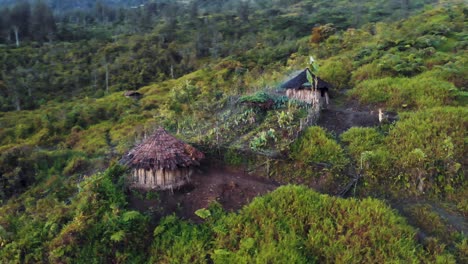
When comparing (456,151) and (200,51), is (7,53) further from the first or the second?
(456,151)

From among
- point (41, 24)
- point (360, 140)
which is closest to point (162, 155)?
point (360, 140)

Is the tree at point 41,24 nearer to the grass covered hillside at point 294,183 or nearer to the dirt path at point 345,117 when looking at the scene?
the grass covered hillside at point 294,183

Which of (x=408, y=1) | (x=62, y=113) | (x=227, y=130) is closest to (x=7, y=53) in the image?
(x=62, y=113)

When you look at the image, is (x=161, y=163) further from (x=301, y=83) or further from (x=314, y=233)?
(x=301, y=83)

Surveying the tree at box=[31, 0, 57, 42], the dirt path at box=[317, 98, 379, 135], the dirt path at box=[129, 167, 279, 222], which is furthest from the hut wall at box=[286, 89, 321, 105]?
the tree at box=[31, 0, 57, 42]

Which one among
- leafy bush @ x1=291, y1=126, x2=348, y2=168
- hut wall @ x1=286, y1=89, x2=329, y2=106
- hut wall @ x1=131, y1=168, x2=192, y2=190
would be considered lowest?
hut wall @ x1=131, y1=168, x2=192, y2=190

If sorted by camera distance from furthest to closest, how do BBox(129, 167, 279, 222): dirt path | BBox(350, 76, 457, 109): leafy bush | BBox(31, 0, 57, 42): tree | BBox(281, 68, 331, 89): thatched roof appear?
1. BBox(31, 0, 57, 42): tree
2. BBox(281, 68, 331, 89): thatched roof
3. BBox(350, 76, 457, 109): leafy bush
4. BBox(129, 167, 279, 222): dirt path

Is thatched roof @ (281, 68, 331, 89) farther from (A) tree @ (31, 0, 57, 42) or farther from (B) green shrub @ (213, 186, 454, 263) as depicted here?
(A) tree @ (31, 0, 57, 42)
